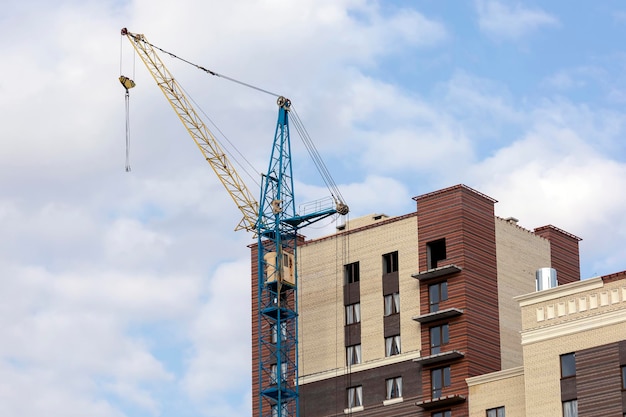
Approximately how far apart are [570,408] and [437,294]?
90.2 ft

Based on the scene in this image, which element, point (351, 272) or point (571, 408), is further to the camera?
point (351, 272)

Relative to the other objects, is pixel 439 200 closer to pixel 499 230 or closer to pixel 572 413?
pixel 499 230

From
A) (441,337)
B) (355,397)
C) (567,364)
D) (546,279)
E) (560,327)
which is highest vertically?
(546,279)

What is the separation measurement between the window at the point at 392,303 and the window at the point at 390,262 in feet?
8.05

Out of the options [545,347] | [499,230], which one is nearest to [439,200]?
[499,230]

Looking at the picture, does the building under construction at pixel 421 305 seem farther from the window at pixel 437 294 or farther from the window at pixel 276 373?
the window at pixel 276 373

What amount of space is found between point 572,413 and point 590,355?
4.64 metres

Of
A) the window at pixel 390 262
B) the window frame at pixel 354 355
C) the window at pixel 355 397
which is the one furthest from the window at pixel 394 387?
the window at pixel 390 262

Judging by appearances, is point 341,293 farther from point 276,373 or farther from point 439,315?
point 439,315

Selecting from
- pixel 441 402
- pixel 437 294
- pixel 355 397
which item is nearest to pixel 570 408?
pixel 441 402

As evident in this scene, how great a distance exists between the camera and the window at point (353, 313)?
489 feet

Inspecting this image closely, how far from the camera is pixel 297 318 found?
156 metres

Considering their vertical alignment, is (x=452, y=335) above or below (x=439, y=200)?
below

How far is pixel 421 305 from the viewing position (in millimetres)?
144250
